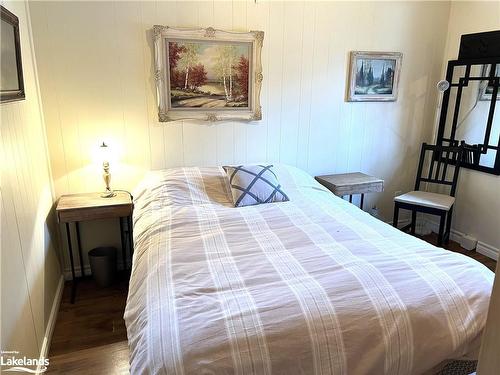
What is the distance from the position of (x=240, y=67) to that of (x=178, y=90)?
544 mm

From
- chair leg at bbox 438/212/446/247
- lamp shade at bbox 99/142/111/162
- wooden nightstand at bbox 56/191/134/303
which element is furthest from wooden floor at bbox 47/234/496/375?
chair leg at bbox 438/212/446/247

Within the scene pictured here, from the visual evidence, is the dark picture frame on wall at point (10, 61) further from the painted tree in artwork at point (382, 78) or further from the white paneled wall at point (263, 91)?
the painted tree in artwork at point (382, 78)

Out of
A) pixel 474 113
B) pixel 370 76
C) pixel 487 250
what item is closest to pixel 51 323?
pixel 370 76

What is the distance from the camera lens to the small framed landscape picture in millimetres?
3219

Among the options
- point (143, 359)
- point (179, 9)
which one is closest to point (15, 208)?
point (143, 359)

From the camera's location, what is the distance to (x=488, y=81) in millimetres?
3098

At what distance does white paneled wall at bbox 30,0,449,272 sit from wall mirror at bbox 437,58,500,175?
18 cm

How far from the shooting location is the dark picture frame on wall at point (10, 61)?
5.48 ft

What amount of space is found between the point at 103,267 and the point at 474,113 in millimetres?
3521

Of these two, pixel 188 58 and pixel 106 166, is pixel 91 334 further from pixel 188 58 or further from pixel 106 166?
pixel 188 58

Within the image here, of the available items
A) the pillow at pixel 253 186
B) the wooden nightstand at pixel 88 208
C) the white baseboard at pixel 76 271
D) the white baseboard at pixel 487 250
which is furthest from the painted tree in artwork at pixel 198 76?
the white baseboard at pixel 487 250

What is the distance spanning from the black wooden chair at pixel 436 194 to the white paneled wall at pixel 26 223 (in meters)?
2.90

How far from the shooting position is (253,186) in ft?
8.36

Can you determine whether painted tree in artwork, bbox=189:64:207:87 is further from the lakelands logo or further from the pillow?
the lakelands logo
